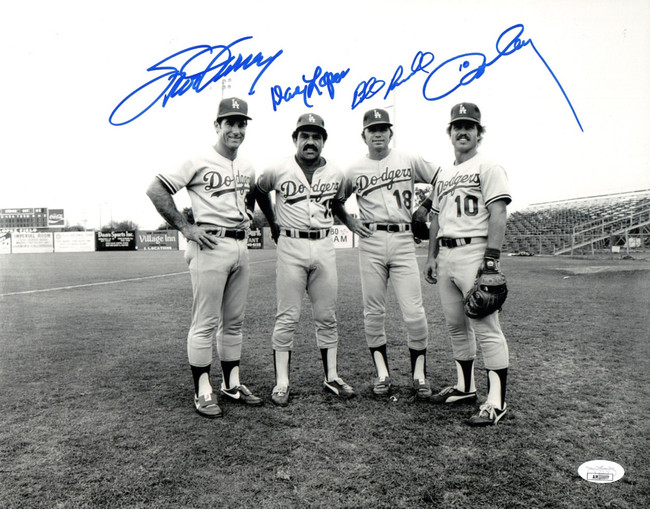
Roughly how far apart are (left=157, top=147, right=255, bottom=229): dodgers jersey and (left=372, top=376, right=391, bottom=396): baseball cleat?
135 centimetres

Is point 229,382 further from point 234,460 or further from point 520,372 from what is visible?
point 520,372

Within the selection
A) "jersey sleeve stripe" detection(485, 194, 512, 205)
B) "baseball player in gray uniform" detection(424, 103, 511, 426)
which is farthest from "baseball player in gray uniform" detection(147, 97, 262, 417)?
"jersey sleeve stripe" detection(485, 194, 512, 205)

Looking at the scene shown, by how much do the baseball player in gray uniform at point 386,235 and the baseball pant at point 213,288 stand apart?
827 mm

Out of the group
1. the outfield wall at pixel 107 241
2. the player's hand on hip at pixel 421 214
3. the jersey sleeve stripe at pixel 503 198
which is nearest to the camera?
the jersey sleeve stripe at pixel 503 198


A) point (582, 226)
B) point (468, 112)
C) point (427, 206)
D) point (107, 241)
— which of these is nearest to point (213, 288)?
point (427, 206)

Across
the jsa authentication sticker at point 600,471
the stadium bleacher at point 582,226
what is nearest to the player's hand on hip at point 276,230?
the jsa authentication sticker at point 600,471

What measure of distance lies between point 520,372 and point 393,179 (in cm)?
172

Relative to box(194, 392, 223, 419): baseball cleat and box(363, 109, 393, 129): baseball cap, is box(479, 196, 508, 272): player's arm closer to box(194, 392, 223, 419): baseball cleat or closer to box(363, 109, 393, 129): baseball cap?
box(363, 109, 393, 129): baseball cap

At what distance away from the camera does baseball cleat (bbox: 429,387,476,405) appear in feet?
9.82

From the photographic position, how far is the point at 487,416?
2.65 m

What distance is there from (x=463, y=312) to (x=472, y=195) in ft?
2.33

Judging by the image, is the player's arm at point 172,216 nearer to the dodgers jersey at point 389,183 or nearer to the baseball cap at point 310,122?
the baseball cap at point 310,122

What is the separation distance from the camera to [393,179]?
3299 millimetres

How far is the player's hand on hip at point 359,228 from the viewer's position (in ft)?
10.8
